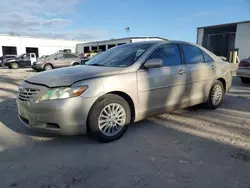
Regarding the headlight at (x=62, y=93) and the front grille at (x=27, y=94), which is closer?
the headlight at (x=62, y=93)

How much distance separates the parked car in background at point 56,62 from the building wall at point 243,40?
18190mm

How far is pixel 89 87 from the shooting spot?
9.82ft

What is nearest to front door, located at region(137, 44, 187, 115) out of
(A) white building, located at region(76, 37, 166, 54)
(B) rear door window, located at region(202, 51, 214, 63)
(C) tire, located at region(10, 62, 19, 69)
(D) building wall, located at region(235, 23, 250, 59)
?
(B) rear door window, located at region(202, 51, 214, 63)

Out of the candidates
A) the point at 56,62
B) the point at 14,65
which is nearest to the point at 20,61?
the point at 14,65

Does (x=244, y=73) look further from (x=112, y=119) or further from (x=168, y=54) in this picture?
(x=112, y=119)

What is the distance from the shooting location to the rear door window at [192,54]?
4294 mm

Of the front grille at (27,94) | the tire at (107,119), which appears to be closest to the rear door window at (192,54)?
the tire at (107,119)

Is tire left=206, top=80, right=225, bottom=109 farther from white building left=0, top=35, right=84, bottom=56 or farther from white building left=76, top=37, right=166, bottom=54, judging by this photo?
white building left=0, top=35, right=84, bottom=56

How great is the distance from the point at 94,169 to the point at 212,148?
1.69 m

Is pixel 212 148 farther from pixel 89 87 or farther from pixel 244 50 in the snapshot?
pixel 244 50

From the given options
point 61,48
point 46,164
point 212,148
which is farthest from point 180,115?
point 61,48

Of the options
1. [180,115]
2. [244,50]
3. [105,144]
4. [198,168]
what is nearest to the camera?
[198,168]

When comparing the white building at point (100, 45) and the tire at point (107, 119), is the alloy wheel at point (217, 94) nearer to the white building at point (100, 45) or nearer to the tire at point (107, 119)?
the tire at point (107, 119)

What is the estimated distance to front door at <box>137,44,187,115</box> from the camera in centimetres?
354
